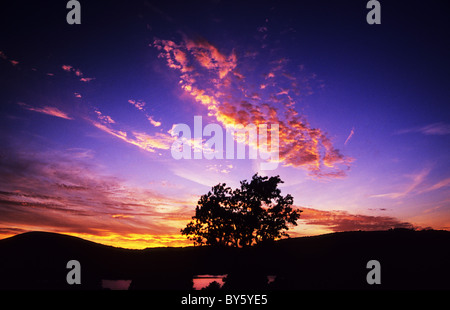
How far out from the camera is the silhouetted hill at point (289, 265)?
16.2 metres

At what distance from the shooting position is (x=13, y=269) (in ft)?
102

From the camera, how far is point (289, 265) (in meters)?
21.2

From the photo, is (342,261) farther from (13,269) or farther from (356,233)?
(13,269)

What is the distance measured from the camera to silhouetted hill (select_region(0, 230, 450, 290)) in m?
16.2
